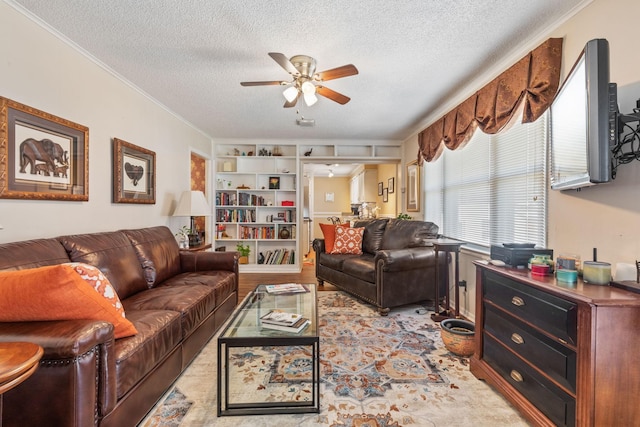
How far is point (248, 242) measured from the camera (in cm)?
523

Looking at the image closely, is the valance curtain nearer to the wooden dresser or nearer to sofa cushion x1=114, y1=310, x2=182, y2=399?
the wooden dresser

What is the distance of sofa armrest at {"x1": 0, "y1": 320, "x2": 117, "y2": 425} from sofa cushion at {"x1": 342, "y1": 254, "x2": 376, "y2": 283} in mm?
2404

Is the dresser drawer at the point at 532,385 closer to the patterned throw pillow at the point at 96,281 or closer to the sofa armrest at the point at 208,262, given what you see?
the patterned throw pillow at the point at 96,281

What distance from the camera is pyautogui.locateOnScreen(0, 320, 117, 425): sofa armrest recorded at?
1.04 m

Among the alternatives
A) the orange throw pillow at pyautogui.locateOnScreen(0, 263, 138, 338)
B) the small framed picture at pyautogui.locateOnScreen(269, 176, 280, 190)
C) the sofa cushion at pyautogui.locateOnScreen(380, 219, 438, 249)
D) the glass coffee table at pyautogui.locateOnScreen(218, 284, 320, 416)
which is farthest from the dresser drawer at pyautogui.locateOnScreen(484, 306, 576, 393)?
the small framed picture at pyautogui.locateOnScreen(269, 176, 280, 190)

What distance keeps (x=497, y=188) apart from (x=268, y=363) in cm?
243

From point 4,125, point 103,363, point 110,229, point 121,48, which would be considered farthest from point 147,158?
point 103,363

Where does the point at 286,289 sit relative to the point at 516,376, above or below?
above

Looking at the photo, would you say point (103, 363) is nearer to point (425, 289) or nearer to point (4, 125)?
point (4, 125)

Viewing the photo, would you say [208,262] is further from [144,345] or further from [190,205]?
[144,345]

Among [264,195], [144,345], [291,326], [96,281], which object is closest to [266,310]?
[291,326]

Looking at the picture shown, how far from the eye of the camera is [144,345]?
4.65 ft

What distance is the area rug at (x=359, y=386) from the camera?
1.49m

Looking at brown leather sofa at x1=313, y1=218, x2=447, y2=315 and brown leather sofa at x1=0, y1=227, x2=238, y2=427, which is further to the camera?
brown leather sofa at x1=313, y1=218, x2=447, y2=315
